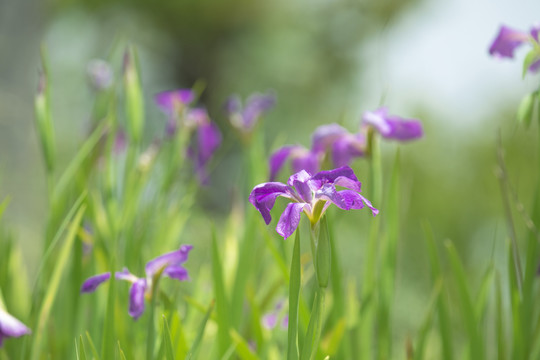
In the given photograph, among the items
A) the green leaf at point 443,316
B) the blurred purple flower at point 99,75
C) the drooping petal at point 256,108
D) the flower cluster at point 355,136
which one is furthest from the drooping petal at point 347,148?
the blurred purple flower at point 99,75

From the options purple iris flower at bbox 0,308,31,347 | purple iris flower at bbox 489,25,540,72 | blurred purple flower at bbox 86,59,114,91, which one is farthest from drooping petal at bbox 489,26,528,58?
blurred purple flower at bbox 86,59,114,91

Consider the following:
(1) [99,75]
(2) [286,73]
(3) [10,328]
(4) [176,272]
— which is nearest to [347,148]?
(4) [176,272]

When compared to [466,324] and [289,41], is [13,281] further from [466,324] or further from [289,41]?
[289,41]

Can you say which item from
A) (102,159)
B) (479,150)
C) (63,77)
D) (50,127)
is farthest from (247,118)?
(63,77)

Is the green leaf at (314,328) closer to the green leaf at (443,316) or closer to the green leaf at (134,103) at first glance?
the green leaf at (443,316)

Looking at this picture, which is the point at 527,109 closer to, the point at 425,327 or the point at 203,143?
the point at 425,327

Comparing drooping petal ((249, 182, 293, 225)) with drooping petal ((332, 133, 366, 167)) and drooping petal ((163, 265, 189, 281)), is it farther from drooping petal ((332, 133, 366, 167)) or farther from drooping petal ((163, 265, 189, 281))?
drooping petal ((332, 133, 366, 167))
